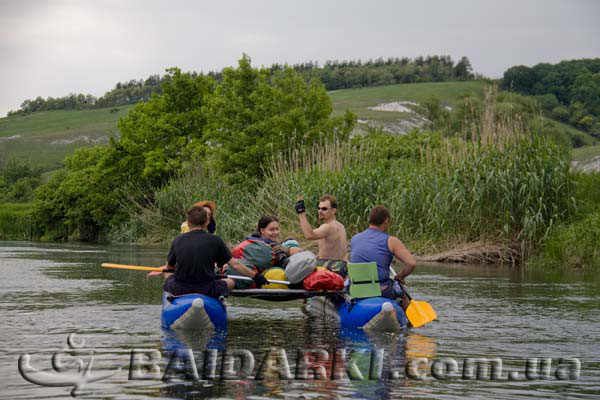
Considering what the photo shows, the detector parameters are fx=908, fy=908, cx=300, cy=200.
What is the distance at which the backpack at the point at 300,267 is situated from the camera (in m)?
11.7

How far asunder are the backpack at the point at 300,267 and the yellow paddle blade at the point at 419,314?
136 cm

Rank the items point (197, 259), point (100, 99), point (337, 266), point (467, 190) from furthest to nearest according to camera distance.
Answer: point (100, 99), point (467, 190), point (337, 266), point (197, 259)

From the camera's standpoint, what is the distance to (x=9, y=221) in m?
61.1

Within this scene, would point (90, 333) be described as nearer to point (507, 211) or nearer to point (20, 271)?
point (20, 271)

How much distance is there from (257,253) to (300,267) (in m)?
0.78

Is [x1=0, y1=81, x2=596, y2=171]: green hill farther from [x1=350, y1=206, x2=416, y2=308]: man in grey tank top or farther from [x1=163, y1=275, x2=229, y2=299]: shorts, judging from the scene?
[x1=163, y1=275, x2=229, y2=299]: shorts

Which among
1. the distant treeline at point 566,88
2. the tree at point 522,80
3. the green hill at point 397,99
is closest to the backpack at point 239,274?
the distant treeline at point 566,88

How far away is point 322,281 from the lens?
11695 millimetres

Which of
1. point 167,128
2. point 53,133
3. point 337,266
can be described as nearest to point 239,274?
point 337,266

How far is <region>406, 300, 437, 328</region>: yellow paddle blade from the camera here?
1141 centimetres

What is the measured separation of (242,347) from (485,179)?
13.9 meters

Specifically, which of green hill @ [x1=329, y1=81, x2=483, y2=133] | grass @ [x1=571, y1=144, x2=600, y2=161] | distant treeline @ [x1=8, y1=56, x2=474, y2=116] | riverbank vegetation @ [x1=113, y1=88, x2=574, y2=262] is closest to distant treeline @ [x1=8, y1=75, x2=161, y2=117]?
distant treeline @ [x1=8, y1=56, x2=474, y2=116]

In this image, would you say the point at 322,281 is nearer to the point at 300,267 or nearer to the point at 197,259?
the point at 300,267

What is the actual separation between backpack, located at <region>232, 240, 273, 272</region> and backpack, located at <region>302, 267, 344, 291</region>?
717 mm
